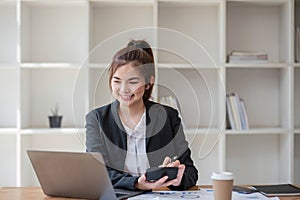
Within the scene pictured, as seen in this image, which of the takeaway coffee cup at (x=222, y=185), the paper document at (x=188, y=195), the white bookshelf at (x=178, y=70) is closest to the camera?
the takeaway coffee cup at (x=222, y=185)

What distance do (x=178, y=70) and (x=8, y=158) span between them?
51.7 inches

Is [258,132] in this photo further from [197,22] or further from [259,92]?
[197,22]

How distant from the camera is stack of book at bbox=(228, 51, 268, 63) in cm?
316

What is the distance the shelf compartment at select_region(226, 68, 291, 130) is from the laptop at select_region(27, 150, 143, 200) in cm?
186

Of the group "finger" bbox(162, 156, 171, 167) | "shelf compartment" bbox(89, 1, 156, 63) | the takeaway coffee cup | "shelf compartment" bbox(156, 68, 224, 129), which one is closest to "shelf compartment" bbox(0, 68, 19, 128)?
"shelf compartment" bbox(89, 1, 156, 63)

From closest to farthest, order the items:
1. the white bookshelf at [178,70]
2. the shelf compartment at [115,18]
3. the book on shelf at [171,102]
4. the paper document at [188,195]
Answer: the paper document at [188,195]
the book on shelf at [171,102]
the white bookshelf at [178,70]
the shelf compartment at [115,18]

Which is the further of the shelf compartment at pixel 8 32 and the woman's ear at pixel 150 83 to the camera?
the shelf compartment at pixel 8 32

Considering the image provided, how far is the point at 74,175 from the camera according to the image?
1.60m

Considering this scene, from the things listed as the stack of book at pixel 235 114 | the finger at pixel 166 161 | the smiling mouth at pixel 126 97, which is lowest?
the finger at pixel 166 161

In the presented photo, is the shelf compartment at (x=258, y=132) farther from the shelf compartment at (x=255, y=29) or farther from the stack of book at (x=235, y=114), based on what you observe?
the shelf compartment at (x=255, y=29)

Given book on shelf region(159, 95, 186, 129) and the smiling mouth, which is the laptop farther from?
book on shelf region(159, 95, 186, 129)

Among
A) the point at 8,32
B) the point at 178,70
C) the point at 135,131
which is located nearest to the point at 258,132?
the point at 178,70

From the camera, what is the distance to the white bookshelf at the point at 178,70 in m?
3.08

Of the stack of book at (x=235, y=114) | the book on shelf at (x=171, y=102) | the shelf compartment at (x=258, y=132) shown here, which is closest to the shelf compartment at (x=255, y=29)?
the stack of book at (x=235, y=114)
